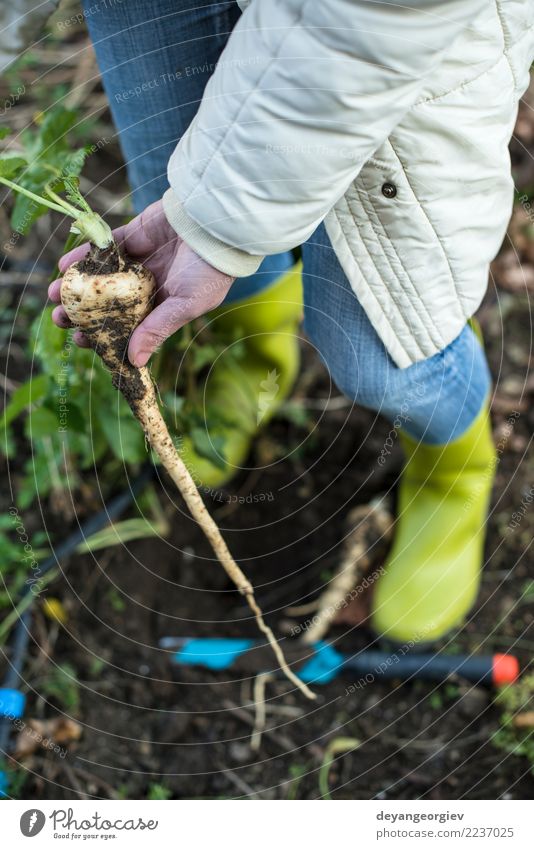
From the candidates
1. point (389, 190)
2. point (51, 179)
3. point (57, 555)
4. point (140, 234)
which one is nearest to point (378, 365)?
point (389, 190)

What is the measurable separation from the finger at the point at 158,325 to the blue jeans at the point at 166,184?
0.26 m

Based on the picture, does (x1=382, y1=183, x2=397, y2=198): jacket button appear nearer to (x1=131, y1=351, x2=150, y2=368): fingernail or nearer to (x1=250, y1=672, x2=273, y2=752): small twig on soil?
(x1=131, y1=351, x2=150, y2=368): fingernail

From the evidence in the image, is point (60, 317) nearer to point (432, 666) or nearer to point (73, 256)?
point (73, 256)

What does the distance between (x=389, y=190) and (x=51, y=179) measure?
43 cm

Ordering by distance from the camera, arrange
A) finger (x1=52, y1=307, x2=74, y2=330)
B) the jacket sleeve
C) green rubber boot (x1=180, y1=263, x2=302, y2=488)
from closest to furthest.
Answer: the jacket sleeve < finger (x1=52, y1=307, x2=74, y2=330) < green rubber boot (x1=180, y1=263, x2=302, y2=488)

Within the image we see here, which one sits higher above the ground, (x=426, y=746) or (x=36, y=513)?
(x=36, y=513)

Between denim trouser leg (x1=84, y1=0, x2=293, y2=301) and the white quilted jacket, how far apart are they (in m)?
0.25

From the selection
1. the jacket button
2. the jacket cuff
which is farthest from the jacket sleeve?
the jacket button

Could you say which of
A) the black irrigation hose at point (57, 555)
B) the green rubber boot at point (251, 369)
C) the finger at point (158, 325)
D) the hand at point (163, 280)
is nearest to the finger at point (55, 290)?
the hand at point (163, 280)

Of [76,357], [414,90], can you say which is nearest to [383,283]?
[414,90]

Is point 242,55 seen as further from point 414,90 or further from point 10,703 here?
point 10,703

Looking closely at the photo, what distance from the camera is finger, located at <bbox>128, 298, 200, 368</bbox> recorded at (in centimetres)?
82

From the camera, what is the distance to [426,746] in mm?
1259

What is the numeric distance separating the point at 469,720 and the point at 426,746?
0.08m
